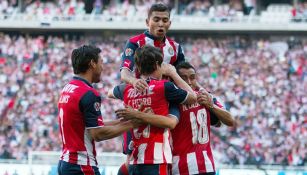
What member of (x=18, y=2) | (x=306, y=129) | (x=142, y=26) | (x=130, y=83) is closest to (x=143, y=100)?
(x=130, y=83)

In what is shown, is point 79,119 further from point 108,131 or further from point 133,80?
point 133,80

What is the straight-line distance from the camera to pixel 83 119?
724 centimetres

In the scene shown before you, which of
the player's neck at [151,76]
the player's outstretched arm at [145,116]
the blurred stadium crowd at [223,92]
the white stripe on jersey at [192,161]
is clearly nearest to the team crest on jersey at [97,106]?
the player's outstretched arm at [145,116]

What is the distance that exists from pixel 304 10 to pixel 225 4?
3045 mm

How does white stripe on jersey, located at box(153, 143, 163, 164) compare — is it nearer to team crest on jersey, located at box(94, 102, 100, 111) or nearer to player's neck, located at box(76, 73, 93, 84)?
team crest on jersey, located at box(94, 102, 100, 111)

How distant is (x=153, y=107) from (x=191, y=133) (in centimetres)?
75

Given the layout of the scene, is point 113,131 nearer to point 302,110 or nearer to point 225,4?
point 302,110

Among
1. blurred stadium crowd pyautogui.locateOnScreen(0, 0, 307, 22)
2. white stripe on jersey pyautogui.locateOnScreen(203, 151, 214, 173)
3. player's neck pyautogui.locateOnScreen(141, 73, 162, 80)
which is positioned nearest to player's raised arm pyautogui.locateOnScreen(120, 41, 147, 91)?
player's neck pyautogui.locateOnScreen(141, 73, 162, 80)

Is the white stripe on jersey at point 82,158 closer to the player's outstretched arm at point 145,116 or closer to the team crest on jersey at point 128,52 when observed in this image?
the player's outstretched arm at point 145,116

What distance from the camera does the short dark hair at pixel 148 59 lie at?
7180mm

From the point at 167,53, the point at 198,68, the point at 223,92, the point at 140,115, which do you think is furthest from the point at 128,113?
the point at 198,68

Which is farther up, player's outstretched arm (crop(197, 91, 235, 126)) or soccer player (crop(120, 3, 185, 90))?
soccer player (crop(120, 3, 185, 90))

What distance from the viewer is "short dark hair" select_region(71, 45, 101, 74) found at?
7250 millimetres

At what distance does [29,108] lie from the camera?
83.4 ft
